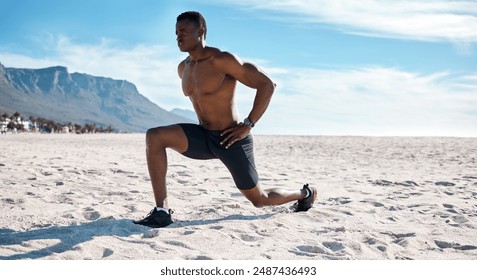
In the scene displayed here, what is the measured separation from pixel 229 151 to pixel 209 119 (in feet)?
1.18

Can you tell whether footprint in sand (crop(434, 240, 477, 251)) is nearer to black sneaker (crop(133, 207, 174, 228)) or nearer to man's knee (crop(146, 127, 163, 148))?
black sneaker (crop(133, 207, 174, 228))

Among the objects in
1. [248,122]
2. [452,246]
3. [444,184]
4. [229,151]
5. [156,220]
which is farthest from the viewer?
[444,184]

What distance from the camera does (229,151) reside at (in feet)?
13.8

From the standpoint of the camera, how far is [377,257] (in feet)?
10.6

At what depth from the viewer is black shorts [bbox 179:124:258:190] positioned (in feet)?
13.8

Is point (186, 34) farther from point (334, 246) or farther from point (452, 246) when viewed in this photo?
point (452, 246)

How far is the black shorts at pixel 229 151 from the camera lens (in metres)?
4.20

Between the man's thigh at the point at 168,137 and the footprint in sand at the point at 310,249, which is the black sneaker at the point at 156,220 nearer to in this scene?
the man's thigh at the point at 168,137

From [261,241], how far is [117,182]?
3.73m

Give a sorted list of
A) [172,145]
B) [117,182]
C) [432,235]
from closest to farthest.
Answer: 1. [432,235]
2. [172,145]
3. [117,182]

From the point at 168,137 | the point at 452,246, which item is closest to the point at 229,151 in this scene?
the point at 168,137

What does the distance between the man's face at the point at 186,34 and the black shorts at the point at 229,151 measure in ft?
2.42
